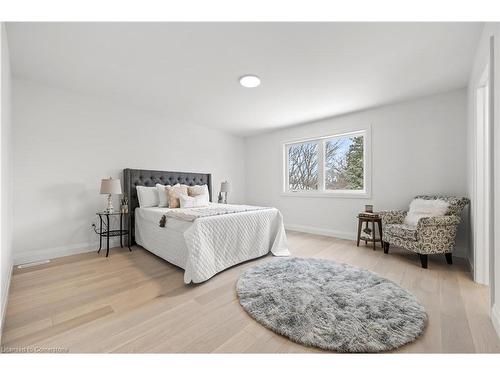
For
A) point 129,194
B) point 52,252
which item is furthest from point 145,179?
point 52,252

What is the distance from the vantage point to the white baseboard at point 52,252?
258 centimetres

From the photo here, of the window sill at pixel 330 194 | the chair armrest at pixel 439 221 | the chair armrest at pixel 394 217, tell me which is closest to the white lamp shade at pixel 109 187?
the window sill at pixel 330 194

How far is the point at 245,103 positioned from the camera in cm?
330

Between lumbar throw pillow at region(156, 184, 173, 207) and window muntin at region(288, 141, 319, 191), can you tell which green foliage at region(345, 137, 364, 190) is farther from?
lumbar throw pillow at region(156, 184, 173, 207)

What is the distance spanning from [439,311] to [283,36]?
8.26ft

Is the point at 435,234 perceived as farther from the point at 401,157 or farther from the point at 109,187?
the point at 109,187

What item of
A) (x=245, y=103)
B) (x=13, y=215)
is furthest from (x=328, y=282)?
(x=13, y=215)

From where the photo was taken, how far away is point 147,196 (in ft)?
11.0

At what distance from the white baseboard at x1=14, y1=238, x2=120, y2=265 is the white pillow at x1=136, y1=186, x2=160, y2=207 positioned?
89 cm

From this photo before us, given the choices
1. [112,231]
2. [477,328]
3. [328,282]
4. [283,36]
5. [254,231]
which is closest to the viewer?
[477,328]

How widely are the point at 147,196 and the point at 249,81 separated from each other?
230 cm

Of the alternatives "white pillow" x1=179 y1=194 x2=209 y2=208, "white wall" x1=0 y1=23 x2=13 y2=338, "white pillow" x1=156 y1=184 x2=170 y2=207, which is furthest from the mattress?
"white wall" x1=0 y1=23 x2=13 y2=338

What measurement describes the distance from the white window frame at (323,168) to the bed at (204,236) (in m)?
1.58
